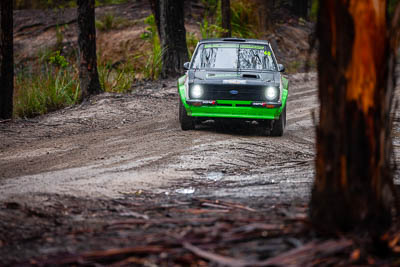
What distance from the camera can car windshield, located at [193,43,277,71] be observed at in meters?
10.9

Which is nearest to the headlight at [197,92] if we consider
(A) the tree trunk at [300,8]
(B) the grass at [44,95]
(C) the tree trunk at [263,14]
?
Result: (B) the grass at [44,95]

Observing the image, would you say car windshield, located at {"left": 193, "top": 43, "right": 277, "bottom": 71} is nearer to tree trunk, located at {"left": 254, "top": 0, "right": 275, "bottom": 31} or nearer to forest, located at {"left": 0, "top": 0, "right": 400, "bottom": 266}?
forest, located at {"left": 0, "top": 0, "right": 400, "bottom": 266}

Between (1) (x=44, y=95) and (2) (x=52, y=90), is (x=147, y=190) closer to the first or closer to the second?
(1) (x=44, y=95)

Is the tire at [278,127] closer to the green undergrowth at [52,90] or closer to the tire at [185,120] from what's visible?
the tire at [185,120]

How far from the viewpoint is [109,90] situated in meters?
15.6

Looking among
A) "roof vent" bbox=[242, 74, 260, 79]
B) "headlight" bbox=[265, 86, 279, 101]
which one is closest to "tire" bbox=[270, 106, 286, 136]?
"headlight" bbox=[265, 86, 279, 101]

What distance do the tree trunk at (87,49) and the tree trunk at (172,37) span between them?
11.8ft

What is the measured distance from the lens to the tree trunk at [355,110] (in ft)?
11.7

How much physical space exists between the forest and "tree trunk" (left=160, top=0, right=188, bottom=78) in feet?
10.9

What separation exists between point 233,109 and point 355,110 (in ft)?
21.8

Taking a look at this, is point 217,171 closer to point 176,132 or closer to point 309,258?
point 176,132

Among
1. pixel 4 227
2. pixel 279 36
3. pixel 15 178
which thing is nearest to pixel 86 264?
pixel 4 227

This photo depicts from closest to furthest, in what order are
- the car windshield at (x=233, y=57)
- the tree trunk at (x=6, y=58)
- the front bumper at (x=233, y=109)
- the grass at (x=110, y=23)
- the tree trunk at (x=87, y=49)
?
the front bumper at (x=233, y=109) → the car windshield at (x=233, y=57) → the tree trunk at (x=6, y=58) → the tree trunk at (x=87, y=49) → the grass at (x=110, y=23)

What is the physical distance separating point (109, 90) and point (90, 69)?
125cm
